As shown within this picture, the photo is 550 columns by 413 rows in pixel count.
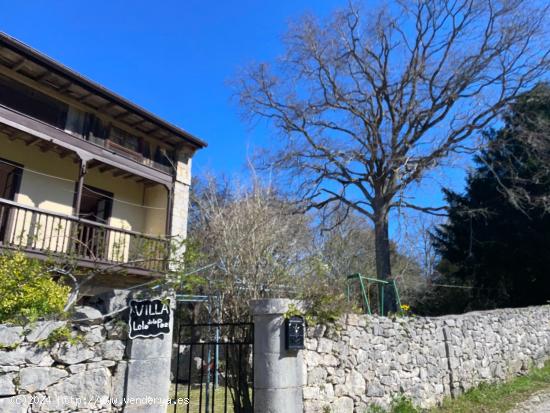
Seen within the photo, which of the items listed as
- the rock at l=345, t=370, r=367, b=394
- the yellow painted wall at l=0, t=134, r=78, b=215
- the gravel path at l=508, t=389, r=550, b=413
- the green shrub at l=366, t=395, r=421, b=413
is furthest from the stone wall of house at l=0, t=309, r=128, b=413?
the yellow painted wall at l=0, t=134, r=78, b=215

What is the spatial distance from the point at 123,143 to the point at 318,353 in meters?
9.36

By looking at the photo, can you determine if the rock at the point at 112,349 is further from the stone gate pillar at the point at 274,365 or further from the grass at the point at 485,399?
the grass at the point at 485,399

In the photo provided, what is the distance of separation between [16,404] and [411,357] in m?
6.07

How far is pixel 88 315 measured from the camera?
3.92 metres

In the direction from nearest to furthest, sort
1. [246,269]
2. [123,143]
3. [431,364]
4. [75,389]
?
[75,389], [246,269], [431,364], [123,143]

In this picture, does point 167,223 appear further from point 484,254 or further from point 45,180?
point 484,254

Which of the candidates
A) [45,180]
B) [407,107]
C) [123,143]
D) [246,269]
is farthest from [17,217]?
[407,107]

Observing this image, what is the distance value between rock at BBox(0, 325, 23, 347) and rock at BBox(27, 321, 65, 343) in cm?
8

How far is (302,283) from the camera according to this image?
6.26 meters

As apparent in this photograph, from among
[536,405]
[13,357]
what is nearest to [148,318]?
[13,357]

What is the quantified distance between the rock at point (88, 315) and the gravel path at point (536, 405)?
7.04 meters

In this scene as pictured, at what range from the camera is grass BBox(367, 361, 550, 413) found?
669 centimetres

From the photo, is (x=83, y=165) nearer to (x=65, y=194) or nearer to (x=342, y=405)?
(x=65, y=194)

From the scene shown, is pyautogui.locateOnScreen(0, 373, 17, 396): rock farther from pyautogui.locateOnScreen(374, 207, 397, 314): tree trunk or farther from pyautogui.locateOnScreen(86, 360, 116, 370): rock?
pyautogui.locateOnScreen(374, 207, 397, 314): tree trunk
